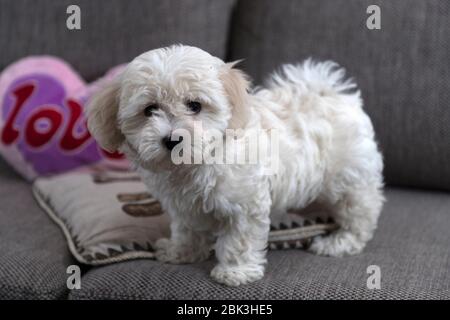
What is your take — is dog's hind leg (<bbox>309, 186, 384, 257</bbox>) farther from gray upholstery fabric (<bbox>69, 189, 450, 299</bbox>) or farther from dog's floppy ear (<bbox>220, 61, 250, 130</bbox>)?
dog's floppy ear (<bbox>220, 61, 250, 130</bbox>)

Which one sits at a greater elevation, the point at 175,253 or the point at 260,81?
the point at 260,81

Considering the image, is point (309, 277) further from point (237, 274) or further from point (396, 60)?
point (396, 60)

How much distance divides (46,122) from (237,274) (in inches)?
39.8

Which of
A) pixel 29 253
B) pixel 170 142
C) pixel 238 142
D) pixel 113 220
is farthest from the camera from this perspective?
pixel 113 220

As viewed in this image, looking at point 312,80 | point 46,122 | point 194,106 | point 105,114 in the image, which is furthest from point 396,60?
point 46,122

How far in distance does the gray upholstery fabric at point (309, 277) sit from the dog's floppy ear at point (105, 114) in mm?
332

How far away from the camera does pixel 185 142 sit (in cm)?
115

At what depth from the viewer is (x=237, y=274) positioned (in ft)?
4.22

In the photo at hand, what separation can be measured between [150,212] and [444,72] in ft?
3.40

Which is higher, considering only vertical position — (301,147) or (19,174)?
(301,147)

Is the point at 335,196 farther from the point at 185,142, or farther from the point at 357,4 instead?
the point at 357,4

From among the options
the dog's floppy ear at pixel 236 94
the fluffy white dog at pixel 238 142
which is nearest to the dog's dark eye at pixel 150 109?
the fluffy white dog at pixel 238 142
